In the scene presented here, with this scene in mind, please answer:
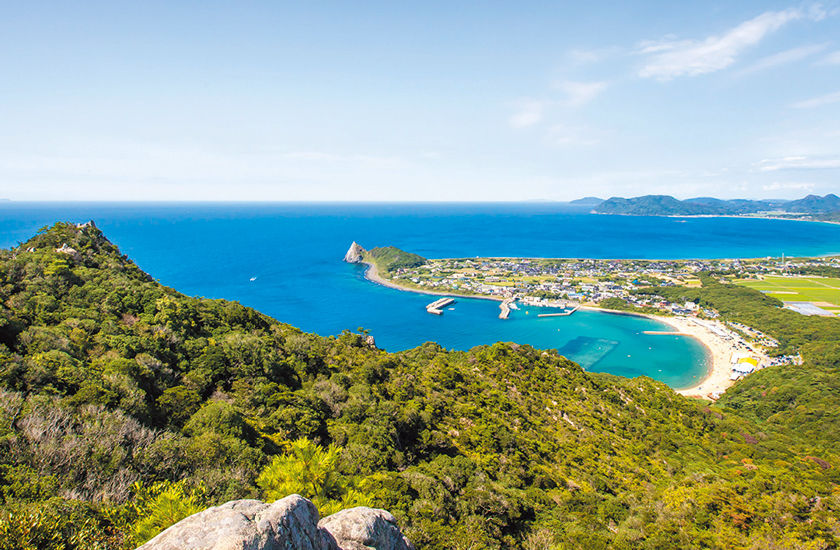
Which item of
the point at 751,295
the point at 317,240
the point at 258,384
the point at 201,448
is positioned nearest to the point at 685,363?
the point at 751,295

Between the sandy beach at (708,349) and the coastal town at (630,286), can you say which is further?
the coastal town at (630,286)

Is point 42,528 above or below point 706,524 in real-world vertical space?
above

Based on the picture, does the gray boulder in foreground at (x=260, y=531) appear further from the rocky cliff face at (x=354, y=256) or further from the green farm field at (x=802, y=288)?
the rocky cliff face at (x=354, y=256)

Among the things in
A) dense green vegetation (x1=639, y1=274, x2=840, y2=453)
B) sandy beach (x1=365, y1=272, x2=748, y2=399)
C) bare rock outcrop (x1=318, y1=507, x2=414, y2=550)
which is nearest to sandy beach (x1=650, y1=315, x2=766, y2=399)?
sandy beach (x1=365, y1=272, x2=748, y2=399)

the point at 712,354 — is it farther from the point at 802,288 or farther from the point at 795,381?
the point at 802,288

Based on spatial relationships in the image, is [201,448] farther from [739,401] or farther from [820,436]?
[739,401]

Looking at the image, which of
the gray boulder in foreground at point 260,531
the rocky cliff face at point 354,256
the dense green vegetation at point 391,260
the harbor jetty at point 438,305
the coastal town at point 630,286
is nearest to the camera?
the gray boulder in foreground at point 260,531

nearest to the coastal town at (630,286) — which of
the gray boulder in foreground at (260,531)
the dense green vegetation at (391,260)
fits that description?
the dense green vegetation at (391,260)
